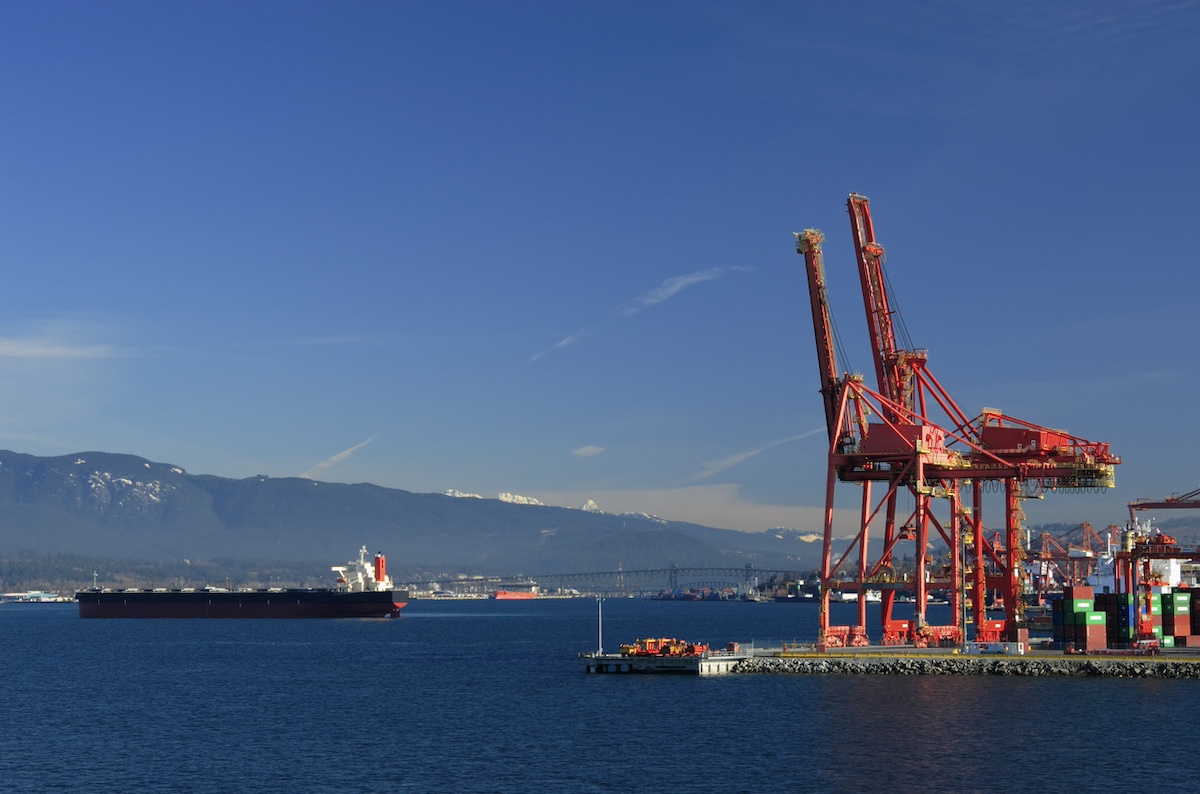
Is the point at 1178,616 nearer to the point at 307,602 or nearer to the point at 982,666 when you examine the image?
the point at 982,666

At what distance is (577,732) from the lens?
58.8m

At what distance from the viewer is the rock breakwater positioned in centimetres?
7306

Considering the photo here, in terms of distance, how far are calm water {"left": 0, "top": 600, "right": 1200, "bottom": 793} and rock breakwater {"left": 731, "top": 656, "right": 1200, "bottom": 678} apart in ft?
3.64

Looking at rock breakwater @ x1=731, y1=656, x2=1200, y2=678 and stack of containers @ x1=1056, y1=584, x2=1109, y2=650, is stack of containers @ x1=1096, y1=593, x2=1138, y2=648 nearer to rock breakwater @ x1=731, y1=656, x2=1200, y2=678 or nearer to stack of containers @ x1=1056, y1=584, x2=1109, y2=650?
stack of containers @ x1=1056, y1=584, x2=1109, y2=650

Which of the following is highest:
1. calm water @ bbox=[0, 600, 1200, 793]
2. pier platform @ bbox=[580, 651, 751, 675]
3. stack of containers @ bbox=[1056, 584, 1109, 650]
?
stack of containers @ bbox=[1056, 584, 1109, 650]

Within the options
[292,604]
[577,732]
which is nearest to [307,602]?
[292,604]

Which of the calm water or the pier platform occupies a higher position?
the pier platform

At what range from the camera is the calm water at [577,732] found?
4844 centimetres

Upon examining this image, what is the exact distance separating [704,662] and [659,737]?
23.3 metres

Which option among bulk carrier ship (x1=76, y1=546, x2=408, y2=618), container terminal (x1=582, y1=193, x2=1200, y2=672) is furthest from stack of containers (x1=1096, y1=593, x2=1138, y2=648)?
bulk carrier ship (x1=76, y1=546, x2=408, y2=618)

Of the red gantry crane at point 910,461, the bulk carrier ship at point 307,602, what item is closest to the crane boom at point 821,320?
the red gantry crane at point 910,461

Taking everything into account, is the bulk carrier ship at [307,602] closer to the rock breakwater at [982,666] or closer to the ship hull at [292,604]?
the ship hull at [292,604]

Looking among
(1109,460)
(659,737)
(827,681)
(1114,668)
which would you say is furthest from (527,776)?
(1109,460)

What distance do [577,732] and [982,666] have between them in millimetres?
25633
